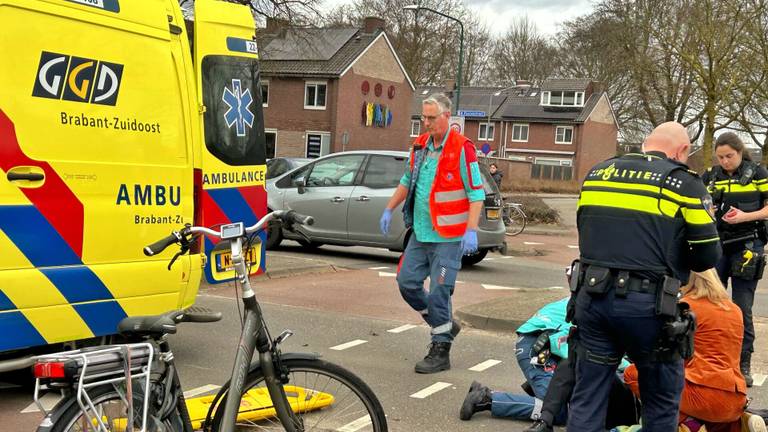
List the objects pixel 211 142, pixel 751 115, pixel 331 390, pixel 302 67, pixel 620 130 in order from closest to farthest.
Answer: pixel 331 390
pixel 211 142
pixel 751 115
pixel 302 67
pixel 620 130

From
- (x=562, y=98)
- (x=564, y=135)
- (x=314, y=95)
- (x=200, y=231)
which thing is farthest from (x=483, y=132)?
(x=200, y=231)

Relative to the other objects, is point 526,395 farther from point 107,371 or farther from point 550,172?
point 550,172

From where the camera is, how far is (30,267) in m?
3.93

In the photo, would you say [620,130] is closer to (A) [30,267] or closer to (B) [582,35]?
(B) [582,35]

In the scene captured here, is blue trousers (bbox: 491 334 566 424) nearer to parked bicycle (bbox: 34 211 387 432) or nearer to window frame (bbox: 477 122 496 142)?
parked bicycle (bbox: 34 211 387 432)

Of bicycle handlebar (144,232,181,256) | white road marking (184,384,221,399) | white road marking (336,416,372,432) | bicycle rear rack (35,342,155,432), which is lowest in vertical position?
white road marking (184,384,221,399)

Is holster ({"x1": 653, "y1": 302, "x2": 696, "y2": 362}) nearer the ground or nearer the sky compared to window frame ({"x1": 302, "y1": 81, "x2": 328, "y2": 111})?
nearer the ground

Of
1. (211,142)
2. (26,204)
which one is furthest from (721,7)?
(26,204)

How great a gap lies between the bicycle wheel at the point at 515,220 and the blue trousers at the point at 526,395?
14091mm

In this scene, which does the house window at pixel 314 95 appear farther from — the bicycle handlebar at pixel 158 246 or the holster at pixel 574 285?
the bicycle handlebar at pixel 158 246

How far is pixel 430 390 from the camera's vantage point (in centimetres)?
512

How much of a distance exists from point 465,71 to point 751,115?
36431mm

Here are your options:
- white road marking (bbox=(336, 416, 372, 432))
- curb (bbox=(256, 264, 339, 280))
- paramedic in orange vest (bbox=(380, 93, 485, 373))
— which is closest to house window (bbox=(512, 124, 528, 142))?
curb (bbox=(256, 264, 339, 280))

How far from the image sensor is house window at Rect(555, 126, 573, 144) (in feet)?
188
